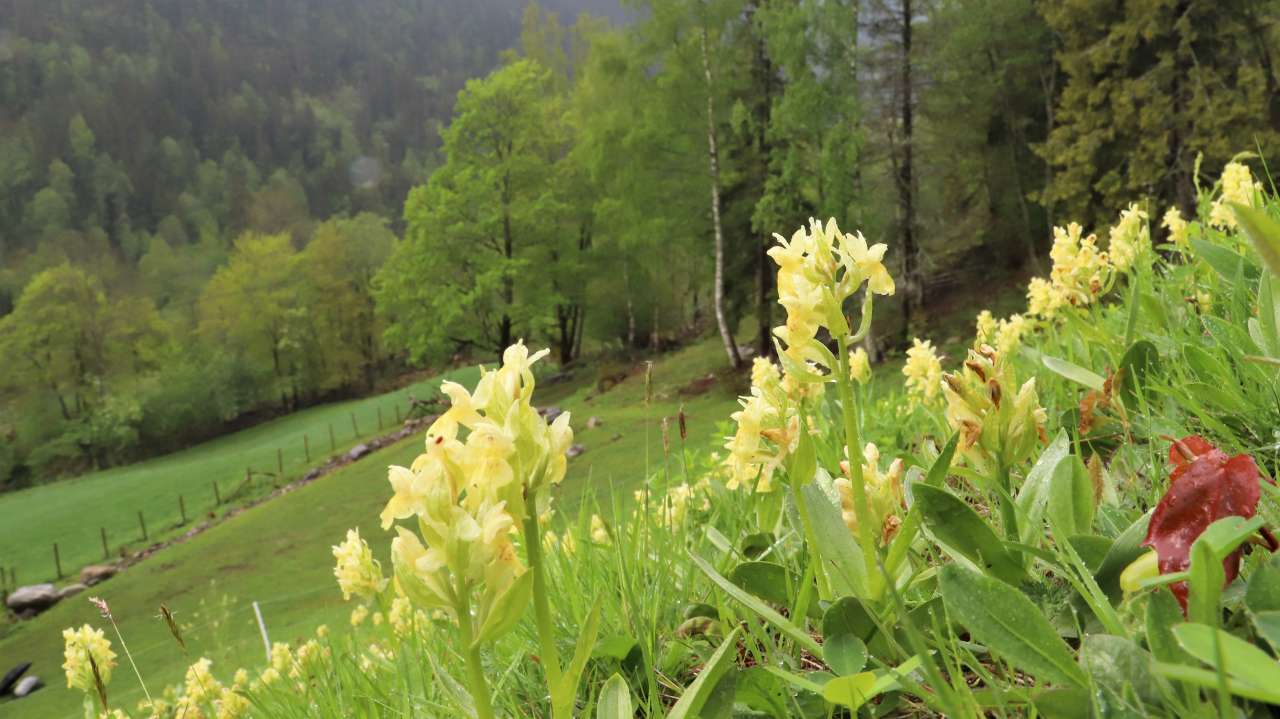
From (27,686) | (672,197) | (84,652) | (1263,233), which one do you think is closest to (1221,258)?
(1263,233)

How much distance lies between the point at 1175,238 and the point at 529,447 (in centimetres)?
Answer: 324

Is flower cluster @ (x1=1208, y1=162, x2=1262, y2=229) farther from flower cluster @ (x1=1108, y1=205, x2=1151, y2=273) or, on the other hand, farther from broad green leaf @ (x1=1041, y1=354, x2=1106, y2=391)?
broad green leaf @ (x1=1041, y1=354, x2=1106, y2=391)

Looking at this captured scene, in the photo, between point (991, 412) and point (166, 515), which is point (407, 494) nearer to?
point (991, 412)

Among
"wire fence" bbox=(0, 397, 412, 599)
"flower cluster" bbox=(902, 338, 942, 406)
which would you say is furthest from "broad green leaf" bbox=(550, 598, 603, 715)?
"wire fence" bbox=(0, 397, 412, 599)

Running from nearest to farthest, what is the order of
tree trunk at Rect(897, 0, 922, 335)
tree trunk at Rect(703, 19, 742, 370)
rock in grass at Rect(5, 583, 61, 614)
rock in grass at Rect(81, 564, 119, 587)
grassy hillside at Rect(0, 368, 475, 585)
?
rock in grass at Rect(5, 583, 61, 614) → rock in grass at Rect(81, 564, 119, 587) → tree trunk at Rect(897, 0, 922, 335) → tree trunk at Rect(703, 19, 742, 370) → grassy hillside at Rect(0, 368, 475, 585)

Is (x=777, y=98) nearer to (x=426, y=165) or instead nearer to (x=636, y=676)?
(x=636, y=676)

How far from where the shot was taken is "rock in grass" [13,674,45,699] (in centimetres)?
942

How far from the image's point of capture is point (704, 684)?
774 mm

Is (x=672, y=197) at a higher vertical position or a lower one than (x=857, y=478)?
higher

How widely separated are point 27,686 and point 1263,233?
13.2m

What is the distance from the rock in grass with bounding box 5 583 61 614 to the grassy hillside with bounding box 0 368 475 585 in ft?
6.20

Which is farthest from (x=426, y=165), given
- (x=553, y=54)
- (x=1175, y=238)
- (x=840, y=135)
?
(x=1175, y=238)

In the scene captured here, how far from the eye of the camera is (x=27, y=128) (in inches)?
2879

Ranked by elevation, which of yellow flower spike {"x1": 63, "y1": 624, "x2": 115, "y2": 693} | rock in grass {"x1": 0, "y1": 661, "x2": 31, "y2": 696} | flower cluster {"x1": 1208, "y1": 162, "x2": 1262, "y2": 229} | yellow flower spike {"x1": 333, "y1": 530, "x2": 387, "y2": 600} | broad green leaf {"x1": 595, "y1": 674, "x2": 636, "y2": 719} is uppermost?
flower cluster {"x1": 1208, "y1": 162, "x2": 1262, "y2": 229}
